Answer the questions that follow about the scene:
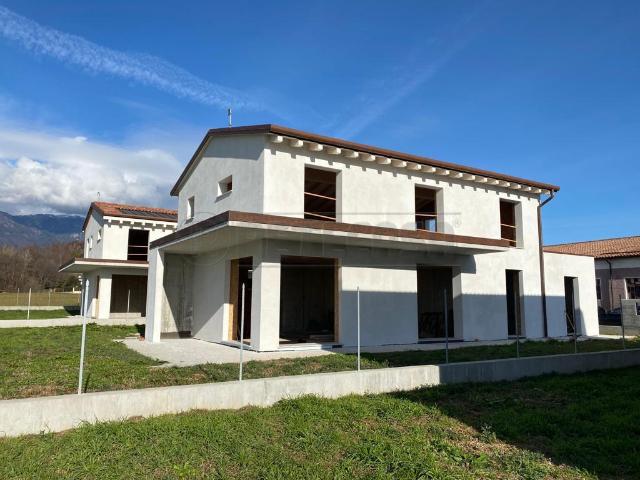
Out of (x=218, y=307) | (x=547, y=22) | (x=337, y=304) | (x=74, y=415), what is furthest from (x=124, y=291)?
(x=547, y=22)

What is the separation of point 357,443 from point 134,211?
945 inches

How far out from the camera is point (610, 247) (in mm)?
29438

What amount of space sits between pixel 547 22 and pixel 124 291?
23863 mm

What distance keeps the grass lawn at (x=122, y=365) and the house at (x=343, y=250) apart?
1457mm

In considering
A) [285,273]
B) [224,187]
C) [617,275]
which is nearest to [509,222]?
[285,273]

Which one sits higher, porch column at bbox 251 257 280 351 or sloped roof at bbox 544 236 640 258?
sloped roof at bbox 544 236 640 258

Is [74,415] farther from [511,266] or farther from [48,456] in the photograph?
[511,266]

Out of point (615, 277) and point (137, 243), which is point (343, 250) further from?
point (615, 277)

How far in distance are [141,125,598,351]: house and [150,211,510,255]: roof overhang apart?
35 mm

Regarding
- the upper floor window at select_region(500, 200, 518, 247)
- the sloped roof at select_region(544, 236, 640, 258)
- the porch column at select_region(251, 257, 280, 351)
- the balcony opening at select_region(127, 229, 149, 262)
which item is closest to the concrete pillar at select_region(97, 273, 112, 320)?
the balcony opening at select_region(127, 229, 149, 262)

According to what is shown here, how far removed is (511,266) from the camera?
16.5 metres

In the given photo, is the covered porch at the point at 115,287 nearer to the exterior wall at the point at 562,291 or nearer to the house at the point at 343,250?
the house at the point at 343,250

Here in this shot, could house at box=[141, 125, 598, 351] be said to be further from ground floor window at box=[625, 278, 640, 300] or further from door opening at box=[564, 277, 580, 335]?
ground floor window at box=[625, 278, 640, 300]

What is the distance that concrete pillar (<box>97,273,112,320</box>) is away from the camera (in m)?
23.2
